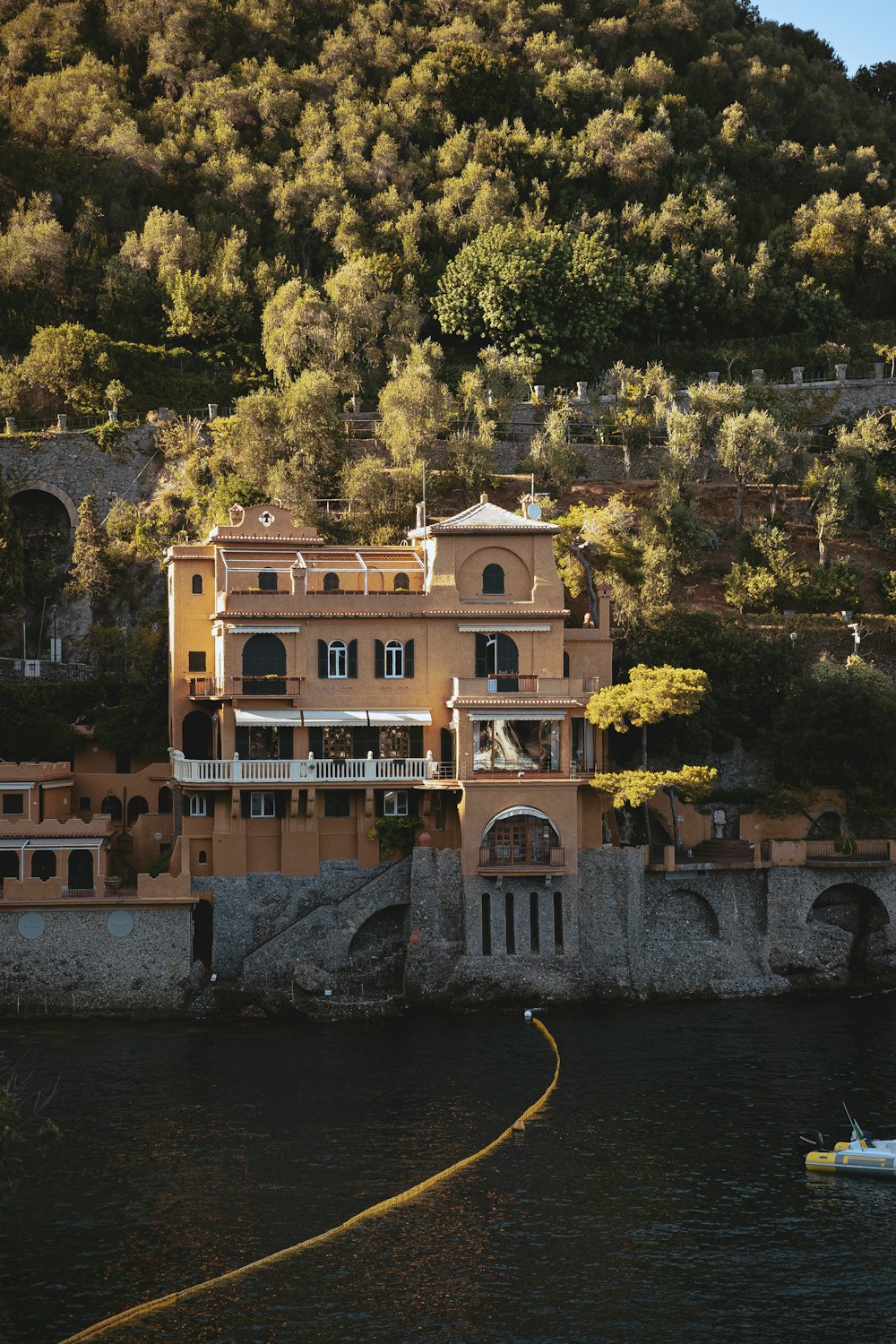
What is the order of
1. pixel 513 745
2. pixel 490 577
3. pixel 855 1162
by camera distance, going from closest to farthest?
pixel 855 1162 < pixel 513 745 < pixel 490 577

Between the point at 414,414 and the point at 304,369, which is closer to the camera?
the point at 414,414

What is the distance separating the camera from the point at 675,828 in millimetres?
58719

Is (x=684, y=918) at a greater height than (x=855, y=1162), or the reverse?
(x=684, y=918)

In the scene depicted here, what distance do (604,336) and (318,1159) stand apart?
6381 centimetres

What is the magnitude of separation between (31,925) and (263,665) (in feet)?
39.4

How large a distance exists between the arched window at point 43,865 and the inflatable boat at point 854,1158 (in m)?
26.5

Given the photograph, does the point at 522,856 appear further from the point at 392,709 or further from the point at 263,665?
the point at 263,665

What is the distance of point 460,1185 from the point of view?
37875 millimetres

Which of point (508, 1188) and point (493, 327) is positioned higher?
point (493, 327)

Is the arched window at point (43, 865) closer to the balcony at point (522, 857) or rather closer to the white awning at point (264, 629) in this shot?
the white awning at point (264, 629)

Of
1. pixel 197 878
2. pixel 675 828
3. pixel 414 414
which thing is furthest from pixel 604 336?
pixel 197 878

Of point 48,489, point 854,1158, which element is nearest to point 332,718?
point 854,1158

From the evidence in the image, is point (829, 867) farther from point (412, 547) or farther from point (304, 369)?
point (304, 369)

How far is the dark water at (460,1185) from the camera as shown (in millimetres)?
32000
